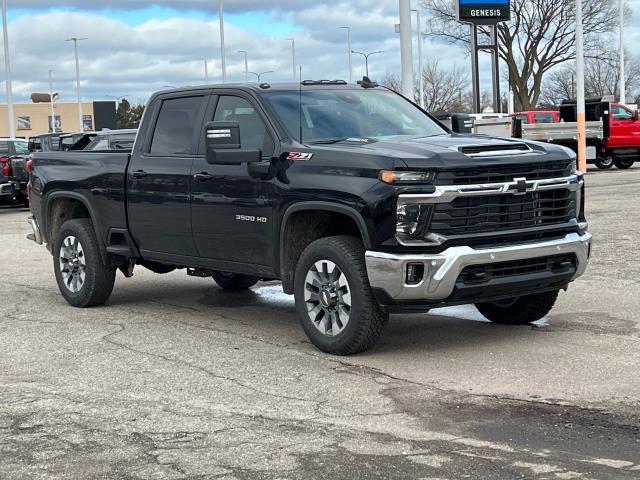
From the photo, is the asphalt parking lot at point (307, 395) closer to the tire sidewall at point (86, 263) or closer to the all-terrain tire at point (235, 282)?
the tire sidewall at point (86, 263)

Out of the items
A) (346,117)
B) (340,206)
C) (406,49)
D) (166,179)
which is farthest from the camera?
(406,49)

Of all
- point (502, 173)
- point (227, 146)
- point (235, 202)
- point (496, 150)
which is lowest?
point (235, 202)

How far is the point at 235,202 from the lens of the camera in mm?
7582

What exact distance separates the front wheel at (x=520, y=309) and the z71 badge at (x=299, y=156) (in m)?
2.08

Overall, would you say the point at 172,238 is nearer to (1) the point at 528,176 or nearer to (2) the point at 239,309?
(2) the point at 239,309

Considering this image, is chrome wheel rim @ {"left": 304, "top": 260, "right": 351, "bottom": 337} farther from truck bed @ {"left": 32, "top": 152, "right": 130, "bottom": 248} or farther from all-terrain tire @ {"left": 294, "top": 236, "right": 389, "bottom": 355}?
truck bed @ {"left": 32, "top": 152, "right": 130, "bottom": 248}

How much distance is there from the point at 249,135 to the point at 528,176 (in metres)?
2.28

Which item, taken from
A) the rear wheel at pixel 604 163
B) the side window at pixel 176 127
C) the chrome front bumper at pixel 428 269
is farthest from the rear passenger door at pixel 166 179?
the rear wheel at pixel 604 163

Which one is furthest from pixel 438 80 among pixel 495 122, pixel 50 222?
pixel 50 222

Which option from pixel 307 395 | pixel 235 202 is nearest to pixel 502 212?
pixel 307 395

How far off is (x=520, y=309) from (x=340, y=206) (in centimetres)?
203

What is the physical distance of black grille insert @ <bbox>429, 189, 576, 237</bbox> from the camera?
6.52 metres

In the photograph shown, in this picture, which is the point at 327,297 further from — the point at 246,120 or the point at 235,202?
the point at 246,120

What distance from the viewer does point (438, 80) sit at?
94.6 m
